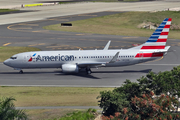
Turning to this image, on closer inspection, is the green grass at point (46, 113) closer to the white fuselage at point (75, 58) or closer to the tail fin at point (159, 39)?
the white fuselage at point (75, 58)

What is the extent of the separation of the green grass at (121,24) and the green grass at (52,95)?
190 ft

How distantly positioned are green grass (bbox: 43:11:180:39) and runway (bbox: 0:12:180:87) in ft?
21.5

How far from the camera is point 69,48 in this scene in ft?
262

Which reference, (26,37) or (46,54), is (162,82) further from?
(26,37)

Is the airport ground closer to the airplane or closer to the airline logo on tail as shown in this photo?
the airplane

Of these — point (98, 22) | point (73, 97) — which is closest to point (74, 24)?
point (98, 22)

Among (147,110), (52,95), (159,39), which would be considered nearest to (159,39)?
(159,39)

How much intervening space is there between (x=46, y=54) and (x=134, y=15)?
81191 mm

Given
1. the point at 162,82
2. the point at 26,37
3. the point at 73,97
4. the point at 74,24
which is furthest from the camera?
the point at 74,24

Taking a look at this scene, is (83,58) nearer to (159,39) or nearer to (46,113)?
(159,39)

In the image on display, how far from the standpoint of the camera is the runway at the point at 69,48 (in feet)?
171

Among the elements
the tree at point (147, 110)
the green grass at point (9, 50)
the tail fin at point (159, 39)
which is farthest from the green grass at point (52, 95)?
the green grass at point (9, 50)

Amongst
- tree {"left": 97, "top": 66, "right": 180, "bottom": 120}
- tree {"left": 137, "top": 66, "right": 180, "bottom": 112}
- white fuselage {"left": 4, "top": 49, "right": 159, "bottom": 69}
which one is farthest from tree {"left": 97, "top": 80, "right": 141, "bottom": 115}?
white fuselage {"left": 4, "top": 49, "right": 159, "bottom": 69}

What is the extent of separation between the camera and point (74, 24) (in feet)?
383
